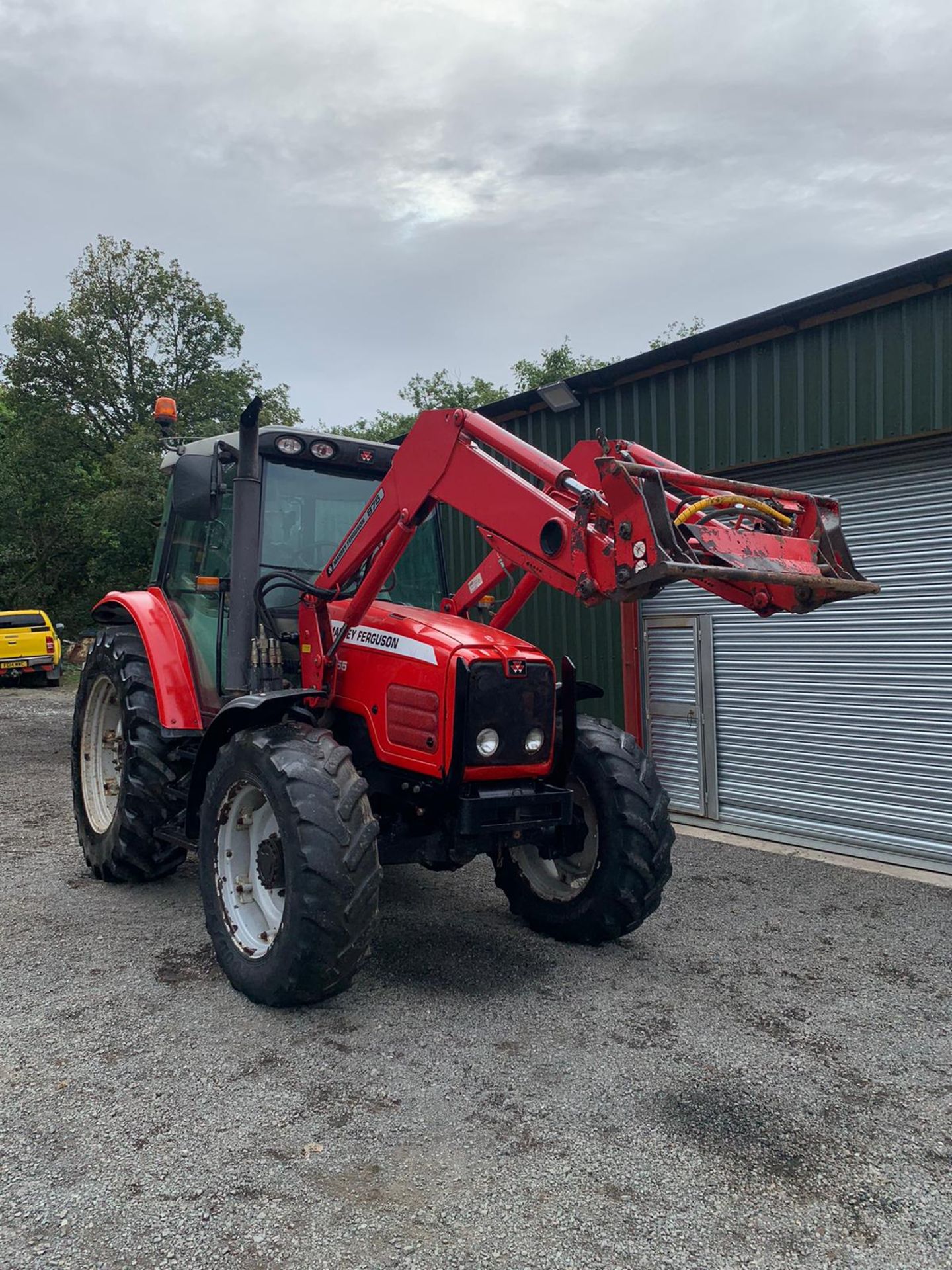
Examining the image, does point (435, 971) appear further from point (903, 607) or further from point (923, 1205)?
point (903, 607)

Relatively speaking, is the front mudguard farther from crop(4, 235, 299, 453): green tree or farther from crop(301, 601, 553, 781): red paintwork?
crop(4, 235, 299, 453): green tree

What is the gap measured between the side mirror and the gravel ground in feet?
7.00

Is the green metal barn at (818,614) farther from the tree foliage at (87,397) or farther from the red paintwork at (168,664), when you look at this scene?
the tree foliage at (87,397)

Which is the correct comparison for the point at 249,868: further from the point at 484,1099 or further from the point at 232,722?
the point at 484,1099

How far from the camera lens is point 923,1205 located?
2.56 metres

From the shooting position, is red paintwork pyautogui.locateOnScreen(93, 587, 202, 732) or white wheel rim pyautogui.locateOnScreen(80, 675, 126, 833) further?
white wheel rim pyautogui.locateOnScreen(80, 675, 126, 833)

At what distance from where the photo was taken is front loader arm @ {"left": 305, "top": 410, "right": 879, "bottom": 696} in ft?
10.4

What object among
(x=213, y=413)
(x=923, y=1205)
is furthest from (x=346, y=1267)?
(x=213, y=413)

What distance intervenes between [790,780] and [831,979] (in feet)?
10.7

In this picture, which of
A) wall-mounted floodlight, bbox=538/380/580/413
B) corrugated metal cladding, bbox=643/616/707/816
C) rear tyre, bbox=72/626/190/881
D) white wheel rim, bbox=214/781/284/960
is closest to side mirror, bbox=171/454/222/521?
rear tyre, bbox=72/626/190/881

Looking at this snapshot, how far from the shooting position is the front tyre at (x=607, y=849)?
4211 millimetres

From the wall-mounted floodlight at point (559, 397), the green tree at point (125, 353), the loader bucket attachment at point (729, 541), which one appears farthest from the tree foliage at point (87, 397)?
the loader bucket attachment at point (729, 541)

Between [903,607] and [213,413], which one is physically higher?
[213,413]

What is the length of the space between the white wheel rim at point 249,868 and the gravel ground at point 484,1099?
28cm
